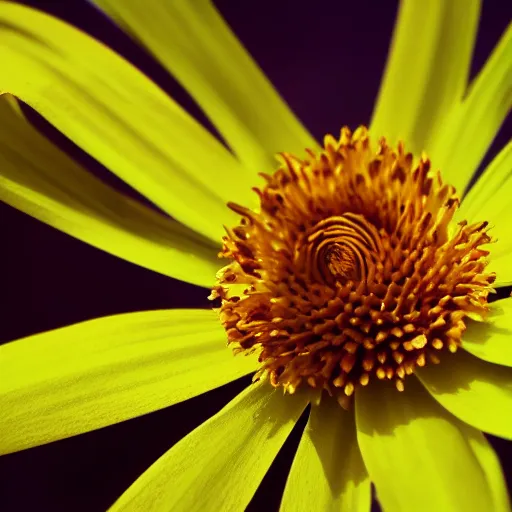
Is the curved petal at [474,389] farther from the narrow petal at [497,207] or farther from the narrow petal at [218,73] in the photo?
the narrow petal at [218,73]

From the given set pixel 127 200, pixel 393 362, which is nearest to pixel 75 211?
pixel 127 200

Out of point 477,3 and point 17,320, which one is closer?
point 477,3

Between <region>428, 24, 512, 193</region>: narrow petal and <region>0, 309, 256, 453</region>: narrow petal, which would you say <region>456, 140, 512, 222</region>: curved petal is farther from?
<region>0, 309, 256, 453</region>: narrow petal

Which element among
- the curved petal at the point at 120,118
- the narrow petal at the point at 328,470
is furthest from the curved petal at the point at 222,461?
the curved petal at the point at 120,118

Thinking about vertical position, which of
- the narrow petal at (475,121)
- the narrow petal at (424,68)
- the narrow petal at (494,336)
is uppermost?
the narrow petal at (424,68)

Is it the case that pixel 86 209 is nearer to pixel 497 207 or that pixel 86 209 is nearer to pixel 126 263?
pixel 126 263

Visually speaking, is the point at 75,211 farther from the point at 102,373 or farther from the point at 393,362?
the point at 393,362

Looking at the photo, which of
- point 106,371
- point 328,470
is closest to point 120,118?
point 106,371
